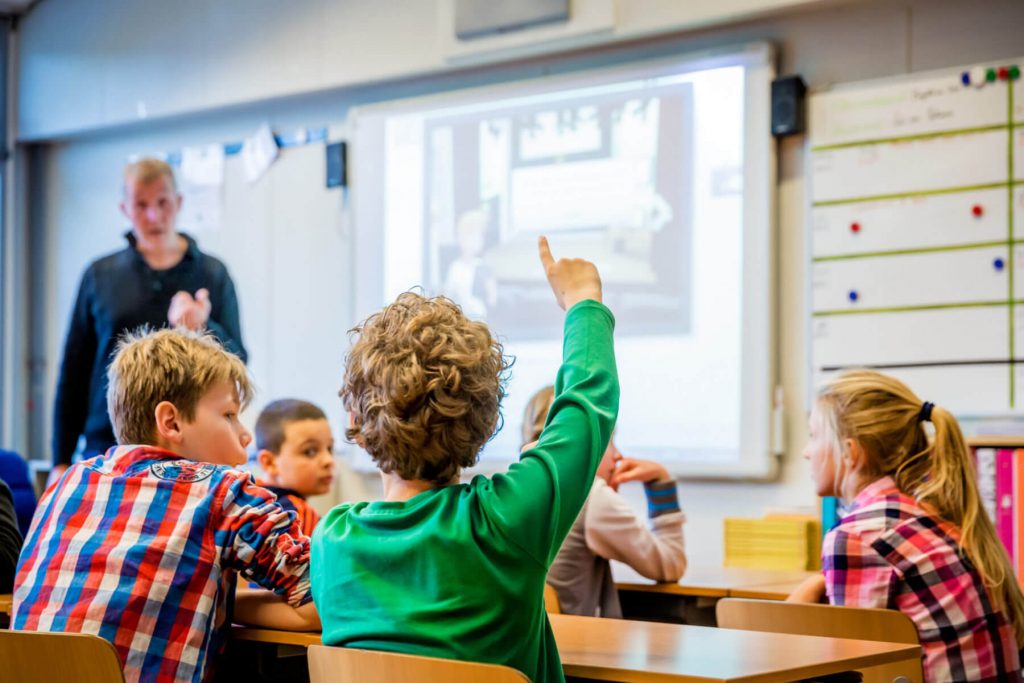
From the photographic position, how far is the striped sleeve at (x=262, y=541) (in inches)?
68.2

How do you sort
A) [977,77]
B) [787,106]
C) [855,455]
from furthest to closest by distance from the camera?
[787,106] → [977,77] → [855,455]

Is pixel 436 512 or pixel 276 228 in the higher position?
pixel 276 228

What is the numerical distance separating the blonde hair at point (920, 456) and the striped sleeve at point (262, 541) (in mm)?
1107

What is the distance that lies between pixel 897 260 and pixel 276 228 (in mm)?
2852

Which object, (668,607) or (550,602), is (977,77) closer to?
(668,607)

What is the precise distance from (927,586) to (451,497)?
1.03 metres

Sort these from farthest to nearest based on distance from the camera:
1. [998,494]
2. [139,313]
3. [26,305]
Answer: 1. [26,305]
2. [139,313]
3. [998,494]

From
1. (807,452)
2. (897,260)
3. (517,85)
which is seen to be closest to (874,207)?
(897,260)

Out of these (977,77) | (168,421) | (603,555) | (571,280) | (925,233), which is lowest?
(603,555)

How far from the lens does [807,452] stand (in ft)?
8.00

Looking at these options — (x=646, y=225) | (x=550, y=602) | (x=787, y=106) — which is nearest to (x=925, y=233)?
(x=787, y=106)

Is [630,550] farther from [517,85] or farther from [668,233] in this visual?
[517,85]

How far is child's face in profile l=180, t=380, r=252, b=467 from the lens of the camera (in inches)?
77.0

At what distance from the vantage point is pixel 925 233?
12.9 feet
